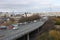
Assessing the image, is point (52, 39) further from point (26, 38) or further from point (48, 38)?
point (26, 38)

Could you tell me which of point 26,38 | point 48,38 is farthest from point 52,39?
point 26,38

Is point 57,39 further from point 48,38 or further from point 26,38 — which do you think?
point 26,38

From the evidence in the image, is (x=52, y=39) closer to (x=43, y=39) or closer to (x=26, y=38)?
(x=43, y=39)

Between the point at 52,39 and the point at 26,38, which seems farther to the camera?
the point at 26,38

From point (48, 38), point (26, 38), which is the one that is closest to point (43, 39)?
point (48, 38)

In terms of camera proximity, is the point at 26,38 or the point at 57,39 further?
the point at 26,38

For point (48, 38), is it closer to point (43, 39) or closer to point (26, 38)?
point (43, 39)
